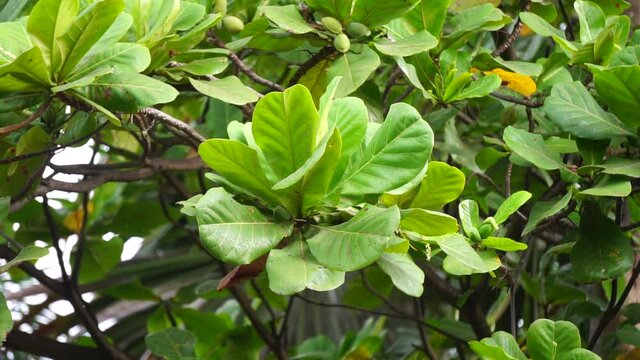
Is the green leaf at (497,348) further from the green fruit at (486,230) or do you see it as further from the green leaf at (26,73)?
the green leaf at (26,73)

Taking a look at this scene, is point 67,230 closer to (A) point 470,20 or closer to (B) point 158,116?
(B) point 158,116

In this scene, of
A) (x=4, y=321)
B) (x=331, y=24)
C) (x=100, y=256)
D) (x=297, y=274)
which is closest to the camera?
(x=297, y=274)

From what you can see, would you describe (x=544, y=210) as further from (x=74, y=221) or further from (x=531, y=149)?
(x=74, y=221)

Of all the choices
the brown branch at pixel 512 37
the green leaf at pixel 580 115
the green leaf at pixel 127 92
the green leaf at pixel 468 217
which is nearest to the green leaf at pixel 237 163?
the green leaf at pixel 127 92

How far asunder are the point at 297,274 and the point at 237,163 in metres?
0.13

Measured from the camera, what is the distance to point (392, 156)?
0.91m

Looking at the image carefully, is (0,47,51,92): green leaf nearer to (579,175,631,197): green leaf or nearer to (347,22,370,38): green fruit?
(347,22,370,38): green fruit

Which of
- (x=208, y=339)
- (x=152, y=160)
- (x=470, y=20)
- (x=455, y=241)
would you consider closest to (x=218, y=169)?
(x=455, y=241)

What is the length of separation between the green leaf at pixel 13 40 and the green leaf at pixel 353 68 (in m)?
0.36

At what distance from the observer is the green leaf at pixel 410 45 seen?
3.61 ft

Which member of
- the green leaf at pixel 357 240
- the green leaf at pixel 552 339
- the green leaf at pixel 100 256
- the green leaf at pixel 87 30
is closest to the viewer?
the green leaf at pixel 357 240

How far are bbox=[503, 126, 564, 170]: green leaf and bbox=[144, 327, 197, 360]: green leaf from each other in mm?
637

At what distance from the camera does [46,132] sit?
1.17 meters

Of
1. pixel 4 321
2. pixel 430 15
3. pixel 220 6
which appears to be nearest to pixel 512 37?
pixel 430 15
